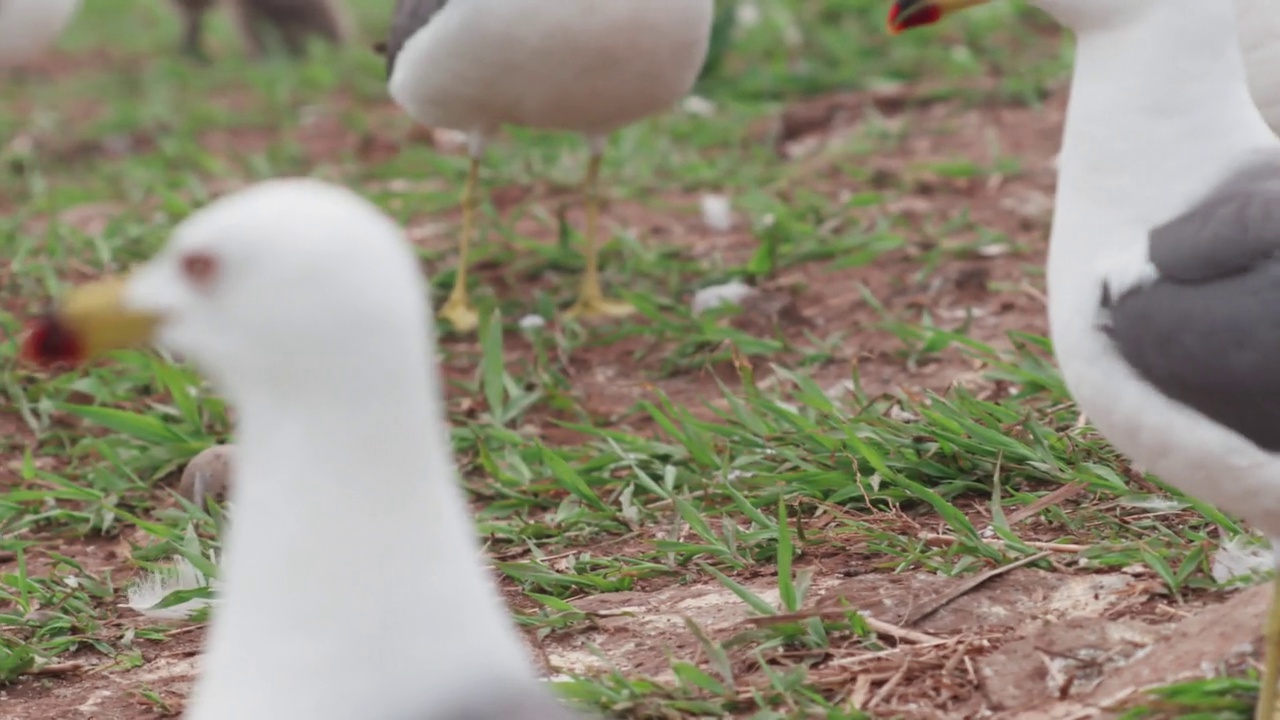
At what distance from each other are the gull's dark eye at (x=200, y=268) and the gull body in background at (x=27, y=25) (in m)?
4.56

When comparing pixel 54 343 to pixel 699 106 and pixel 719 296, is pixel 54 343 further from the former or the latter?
pixel 699 106

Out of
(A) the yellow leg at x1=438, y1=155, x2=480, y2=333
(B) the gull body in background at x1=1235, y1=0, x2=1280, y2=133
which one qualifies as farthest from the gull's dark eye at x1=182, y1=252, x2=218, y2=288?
(A) the yellow leg at x1=438, y1=155, x2=480, y2=333

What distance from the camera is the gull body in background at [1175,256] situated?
8.82 feet

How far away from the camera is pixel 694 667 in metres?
2.91

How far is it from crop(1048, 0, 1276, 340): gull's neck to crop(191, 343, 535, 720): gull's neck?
49.6 inches

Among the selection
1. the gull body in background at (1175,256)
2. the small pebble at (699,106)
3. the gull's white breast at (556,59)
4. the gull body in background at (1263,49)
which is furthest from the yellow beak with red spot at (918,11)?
the small pebble at (699,106)

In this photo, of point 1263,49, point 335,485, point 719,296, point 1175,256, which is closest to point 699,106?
point 719,296

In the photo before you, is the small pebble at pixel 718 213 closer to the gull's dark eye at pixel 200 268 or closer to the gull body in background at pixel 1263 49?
the gull body in background at pixel 1263 49

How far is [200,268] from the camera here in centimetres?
193

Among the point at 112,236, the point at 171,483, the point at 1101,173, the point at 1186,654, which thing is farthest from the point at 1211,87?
the point at 112,236

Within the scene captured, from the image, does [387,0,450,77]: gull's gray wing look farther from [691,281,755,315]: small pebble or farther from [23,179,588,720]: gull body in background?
[23,179,588,720]: gull body in background

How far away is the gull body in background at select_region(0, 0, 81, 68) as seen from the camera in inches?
240

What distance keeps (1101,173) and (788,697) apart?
0.96m

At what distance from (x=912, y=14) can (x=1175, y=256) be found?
0.67 meters
